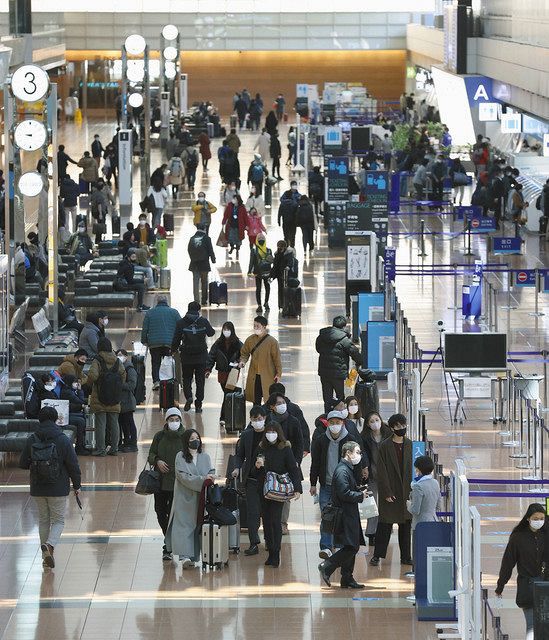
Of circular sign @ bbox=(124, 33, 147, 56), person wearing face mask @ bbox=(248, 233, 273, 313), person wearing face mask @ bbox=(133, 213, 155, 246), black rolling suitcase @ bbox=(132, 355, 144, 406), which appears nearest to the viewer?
black rolling suitcase @ bbox=(132, 355, 144, 406)

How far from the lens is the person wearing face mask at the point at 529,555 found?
10750 millimetres

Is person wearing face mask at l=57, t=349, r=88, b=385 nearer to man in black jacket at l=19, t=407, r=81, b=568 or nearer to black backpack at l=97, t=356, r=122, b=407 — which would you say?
black backpack at l=97, t=356, r=122, b=407

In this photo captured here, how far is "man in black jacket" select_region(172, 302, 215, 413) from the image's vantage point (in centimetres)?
1831

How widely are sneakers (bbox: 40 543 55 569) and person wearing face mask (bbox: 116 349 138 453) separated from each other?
3.75 meters

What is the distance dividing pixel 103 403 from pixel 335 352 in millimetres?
2635

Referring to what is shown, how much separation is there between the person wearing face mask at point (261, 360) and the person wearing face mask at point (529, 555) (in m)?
6.46

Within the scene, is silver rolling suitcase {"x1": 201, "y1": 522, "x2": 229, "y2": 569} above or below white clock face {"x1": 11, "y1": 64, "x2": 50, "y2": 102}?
below

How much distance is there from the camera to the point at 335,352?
17.6 meters

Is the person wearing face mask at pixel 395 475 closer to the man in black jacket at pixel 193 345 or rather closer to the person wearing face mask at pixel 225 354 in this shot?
the person wearing face mask at pixel 225 354

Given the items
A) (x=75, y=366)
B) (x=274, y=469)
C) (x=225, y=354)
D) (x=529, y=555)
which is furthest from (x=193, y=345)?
(x=529, y=555)

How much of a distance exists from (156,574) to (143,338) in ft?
21.9

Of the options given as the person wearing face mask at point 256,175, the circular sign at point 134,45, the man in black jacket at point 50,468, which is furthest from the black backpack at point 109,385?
the circular sign at point 134,45

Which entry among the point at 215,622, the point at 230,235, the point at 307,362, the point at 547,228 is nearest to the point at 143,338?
the point at 307,362

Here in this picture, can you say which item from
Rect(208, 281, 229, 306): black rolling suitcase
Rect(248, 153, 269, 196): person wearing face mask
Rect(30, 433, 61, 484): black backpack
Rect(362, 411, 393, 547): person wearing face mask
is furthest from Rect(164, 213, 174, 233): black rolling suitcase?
Rect(30, 433, 61, 484): black backpack
